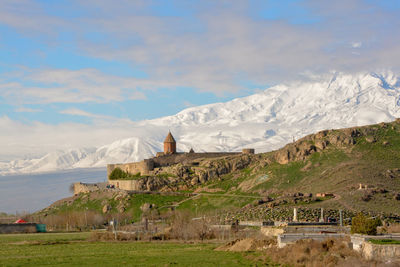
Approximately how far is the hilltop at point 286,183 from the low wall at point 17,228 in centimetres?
1427

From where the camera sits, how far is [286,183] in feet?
256

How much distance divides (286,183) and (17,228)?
34896mm

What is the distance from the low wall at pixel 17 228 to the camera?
6888 cm

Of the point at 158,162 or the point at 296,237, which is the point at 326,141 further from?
the point at 296,237

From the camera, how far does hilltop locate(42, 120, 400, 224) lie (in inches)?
2527

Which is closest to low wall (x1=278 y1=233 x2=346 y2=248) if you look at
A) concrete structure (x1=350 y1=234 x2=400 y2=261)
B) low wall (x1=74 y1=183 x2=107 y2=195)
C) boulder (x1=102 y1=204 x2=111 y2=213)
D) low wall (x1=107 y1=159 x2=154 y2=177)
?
concrete structure (x1=350 y1=234 x2=400 y2=261)

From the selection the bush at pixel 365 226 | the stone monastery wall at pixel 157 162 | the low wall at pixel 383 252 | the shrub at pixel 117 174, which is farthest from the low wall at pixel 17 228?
the low wall at pixel 383 252

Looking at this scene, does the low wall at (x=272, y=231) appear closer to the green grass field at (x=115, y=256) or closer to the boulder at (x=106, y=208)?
the green grass field at (x=115, y=256)

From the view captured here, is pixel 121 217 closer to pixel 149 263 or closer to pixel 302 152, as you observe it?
pixel 302 152

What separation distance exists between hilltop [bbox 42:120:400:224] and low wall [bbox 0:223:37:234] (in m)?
14.3

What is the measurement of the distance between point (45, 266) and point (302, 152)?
56519mm

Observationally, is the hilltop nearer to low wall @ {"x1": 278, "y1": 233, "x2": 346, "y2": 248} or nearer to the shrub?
the shrub

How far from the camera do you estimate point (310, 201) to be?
217 ft

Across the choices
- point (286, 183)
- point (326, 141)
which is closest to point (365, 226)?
point (286, 183)
